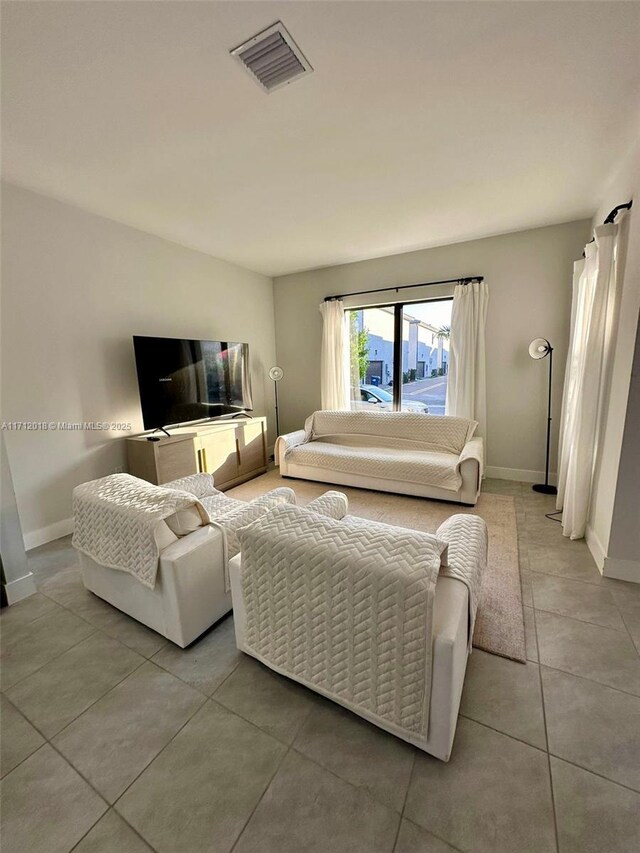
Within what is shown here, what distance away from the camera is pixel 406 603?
3.26 ft

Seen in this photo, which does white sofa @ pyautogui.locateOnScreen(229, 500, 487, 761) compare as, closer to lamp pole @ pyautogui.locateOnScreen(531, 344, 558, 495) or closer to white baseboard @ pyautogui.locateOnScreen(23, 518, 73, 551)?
white baseboard @ pyautogui.locateOnScreen(23, 518, 73, 551)

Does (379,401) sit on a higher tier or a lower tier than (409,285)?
lower

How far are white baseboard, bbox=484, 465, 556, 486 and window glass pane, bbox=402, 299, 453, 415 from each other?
35.1 inches

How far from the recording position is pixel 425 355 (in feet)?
13.8

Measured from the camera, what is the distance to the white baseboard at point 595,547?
2.08 metres

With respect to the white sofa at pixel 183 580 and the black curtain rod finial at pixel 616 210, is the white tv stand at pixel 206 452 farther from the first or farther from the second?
the black curtain rod finial at pixel 616 210

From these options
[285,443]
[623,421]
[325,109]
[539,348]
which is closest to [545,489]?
[539,348]

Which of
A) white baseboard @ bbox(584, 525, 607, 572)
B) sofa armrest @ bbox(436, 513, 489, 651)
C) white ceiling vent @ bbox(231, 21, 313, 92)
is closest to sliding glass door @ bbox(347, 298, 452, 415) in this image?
white baseboard @ bbox(584, 525, 607, 572)

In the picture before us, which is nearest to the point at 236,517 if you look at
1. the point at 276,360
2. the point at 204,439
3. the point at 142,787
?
the point at 142,787

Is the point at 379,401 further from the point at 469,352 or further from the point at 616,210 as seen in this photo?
the point at 616,210

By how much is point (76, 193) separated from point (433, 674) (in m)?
3.64

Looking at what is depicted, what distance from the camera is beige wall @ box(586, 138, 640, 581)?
6.21 ft

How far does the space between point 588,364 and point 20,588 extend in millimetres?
3961

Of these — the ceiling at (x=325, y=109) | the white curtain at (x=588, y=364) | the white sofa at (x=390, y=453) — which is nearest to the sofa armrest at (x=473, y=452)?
the white sofa at (x=390, y=453)
